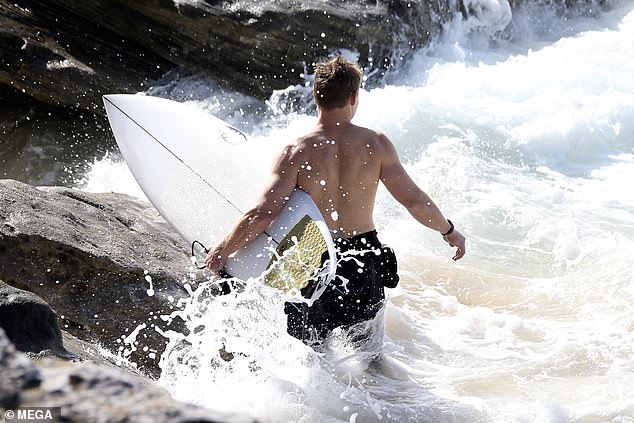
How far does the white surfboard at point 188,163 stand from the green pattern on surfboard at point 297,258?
0.73 m

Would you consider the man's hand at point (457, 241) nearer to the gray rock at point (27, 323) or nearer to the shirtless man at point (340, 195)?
the shirtless man at point (340, 195)

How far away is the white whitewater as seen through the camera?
374 cm

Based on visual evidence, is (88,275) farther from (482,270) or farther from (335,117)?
(482,270)

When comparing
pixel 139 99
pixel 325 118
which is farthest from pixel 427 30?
pixel 325 118

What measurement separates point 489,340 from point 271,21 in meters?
4.50

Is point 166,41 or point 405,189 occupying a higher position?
point 166,41

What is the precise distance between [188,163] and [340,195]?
1331 mm

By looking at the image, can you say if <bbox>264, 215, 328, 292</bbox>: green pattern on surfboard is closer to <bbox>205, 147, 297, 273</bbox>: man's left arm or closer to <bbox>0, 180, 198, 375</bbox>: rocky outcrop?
<bbox>205, 147, 297, 273</bbox>: man's left arm

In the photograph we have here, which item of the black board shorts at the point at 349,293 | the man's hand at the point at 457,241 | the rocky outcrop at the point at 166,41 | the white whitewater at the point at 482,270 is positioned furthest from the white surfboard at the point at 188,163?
the rocky outcrop at the point at 166,41

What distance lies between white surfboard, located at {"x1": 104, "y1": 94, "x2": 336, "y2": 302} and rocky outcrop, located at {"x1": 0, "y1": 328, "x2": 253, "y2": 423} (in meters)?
3.04

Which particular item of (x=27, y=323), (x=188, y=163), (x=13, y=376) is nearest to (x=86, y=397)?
(x=13, y=376)

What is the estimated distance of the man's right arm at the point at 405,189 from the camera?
377 centimetres

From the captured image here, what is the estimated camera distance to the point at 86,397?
1.35m

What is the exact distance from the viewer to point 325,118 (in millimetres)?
3684
